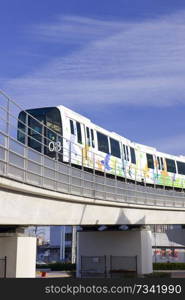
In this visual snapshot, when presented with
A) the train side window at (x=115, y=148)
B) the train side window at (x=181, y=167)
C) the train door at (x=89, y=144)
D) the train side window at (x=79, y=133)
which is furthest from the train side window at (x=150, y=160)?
the train side window at (x=79, y=133)

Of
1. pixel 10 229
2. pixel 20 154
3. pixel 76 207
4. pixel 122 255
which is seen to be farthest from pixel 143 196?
pixel 20 154

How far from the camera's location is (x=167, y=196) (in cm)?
3594

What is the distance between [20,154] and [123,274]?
56.1ft

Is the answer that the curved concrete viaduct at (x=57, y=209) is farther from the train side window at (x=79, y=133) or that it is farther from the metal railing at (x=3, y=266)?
the train side window at (x=79, y=133)

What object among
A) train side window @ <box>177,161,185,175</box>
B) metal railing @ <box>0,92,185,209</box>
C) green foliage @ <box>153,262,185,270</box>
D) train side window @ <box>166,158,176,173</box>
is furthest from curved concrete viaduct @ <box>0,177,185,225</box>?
green foliage @ <box>153,262,185,270</box>

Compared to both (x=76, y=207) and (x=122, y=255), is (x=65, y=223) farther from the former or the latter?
(x=122, y=255)

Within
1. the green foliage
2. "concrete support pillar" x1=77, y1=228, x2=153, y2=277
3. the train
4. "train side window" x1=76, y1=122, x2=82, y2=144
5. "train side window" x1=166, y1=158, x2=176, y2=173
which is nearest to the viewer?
the train

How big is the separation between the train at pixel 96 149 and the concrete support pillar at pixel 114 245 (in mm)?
3936

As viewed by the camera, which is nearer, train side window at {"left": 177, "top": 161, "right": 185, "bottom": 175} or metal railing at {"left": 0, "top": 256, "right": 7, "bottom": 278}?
metal railing at {"left": 0, "top": 256, "right": 7, "bottom": 278}

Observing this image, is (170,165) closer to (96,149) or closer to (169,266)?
(169,266)

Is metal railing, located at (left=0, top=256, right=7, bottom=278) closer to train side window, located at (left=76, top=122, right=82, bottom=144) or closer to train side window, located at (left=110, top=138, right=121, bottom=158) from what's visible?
train side window, located at (left=76, top=122, right=82, bottom=144)

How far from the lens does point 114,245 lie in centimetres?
3322

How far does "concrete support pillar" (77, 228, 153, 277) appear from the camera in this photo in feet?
108

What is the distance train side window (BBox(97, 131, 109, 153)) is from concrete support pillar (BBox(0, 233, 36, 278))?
17.8 metres
